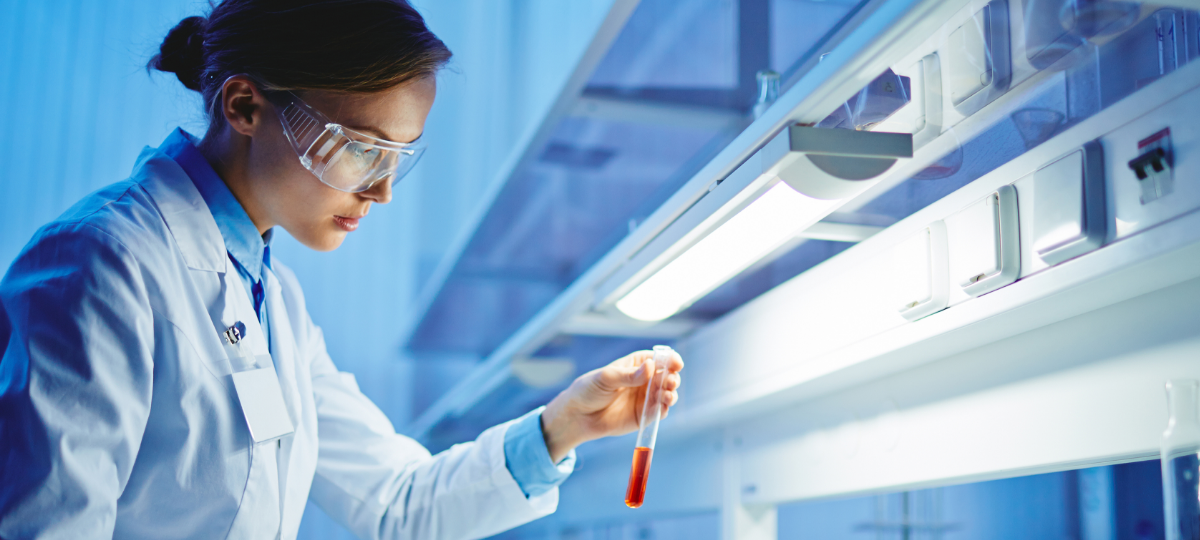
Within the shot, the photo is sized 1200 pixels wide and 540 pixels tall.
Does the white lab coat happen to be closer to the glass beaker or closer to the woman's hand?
the woman's hand

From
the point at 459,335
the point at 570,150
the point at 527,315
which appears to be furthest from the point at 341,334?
the point at 570,150

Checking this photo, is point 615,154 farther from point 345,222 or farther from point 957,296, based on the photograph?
point 957,296

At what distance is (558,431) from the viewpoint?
1331 mm

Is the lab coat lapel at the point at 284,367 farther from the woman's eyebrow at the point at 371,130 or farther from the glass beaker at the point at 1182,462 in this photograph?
the glass beaker at the point at 1182,462

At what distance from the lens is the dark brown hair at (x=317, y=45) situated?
995 mm

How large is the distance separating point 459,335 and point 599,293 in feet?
4.76

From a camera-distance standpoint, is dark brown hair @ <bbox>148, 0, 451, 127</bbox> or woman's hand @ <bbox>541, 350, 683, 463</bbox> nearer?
dark brown hair @ <bbox>148, 0, 451, 127</bbox>

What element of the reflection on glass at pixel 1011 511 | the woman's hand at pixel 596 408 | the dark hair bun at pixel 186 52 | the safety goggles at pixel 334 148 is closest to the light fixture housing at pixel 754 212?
the woman's hand at pixel 596 408

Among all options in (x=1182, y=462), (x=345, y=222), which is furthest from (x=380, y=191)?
(x=1182, y=462)

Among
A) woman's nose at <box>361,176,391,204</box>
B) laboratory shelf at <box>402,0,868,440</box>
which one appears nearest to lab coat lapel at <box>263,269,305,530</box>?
woman's nose at <box>361,176,391,204</box>

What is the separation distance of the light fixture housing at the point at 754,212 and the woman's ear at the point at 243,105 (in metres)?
0.51

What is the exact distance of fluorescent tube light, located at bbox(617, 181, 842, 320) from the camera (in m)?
0.83

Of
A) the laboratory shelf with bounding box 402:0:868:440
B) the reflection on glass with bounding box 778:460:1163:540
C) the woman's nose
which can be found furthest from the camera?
the reflection on glass with bounding box 778:460:1163:540

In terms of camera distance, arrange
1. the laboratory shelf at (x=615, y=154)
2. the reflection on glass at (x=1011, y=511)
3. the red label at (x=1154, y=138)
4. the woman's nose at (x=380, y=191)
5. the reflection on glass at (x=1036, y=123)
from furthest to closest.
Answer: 1. the reflection on glass at (x=1011, y=511)
2. the woman's nose at (x=380, y=191)
3. the laboratory shelf at (x=615, y=154)
4. the reflection on glass at (x=1036, y=123)
5. the red label at (x=1154, y=138)
